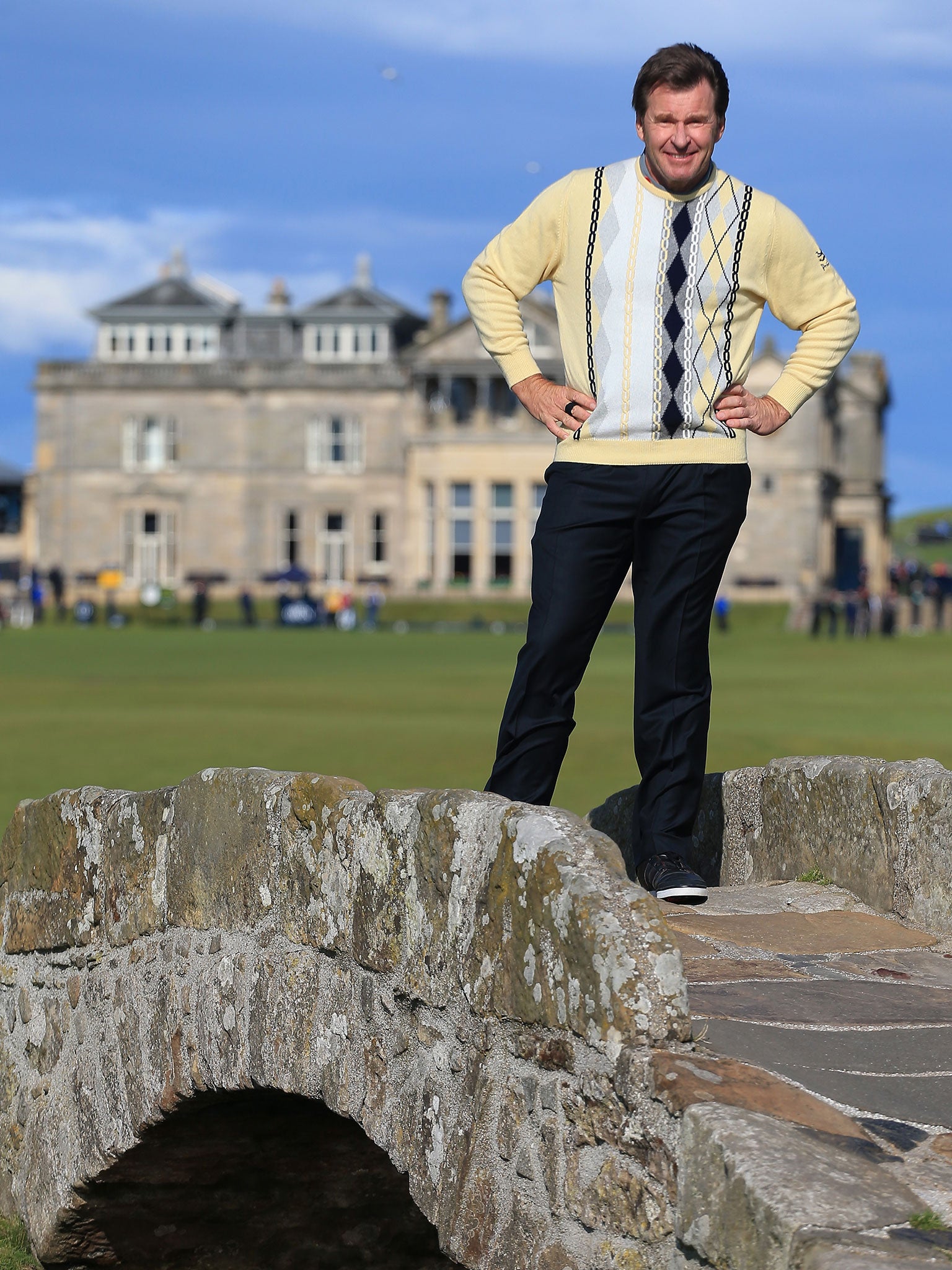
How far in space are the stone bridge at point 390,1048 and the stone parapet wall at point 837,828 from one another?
15mm

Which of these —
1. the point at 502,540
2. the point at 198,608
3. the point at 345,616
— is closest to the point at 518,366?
the point at 198,608

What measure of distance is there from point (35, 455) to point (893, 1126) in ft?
237

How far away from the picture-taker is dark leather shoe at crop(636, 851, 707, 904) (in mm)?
4918

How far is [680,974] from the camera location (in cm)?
343

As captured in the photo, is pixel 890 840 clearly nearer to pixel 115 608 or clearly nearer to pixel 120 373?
pixel 115 608

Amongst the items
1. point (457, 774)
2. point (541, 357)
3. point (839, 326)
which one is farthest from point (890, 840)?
point (541, 357)

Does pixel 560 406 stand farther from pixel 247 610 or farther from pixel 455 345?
pixel 455 345

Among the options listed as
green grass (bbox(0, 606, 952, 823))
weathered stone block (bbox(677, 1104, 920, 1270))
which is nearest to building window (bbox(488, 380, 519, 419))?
green grass (bbox(0, 606, 952, 823))

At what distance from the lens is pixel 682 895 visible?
4914 mm

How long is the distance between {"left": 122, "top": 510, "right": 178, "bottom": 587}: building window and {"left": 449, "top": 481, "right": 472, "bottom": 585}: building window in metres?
11.9

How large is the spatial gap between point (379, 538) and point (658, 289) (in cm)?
6601

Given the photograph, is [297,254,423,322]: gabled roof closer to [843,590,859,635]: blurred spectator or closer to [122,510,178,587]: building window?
[122,510,178,587]: building window

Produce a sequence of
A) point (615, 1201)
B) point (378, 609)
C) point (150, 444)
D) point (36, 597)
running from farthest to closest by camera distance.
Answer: point (150, 444) < point (36, 597) < point (378, 609) < point (615, 1201)

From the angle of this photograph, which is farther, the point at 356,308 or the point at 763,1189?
the point at 356,308
